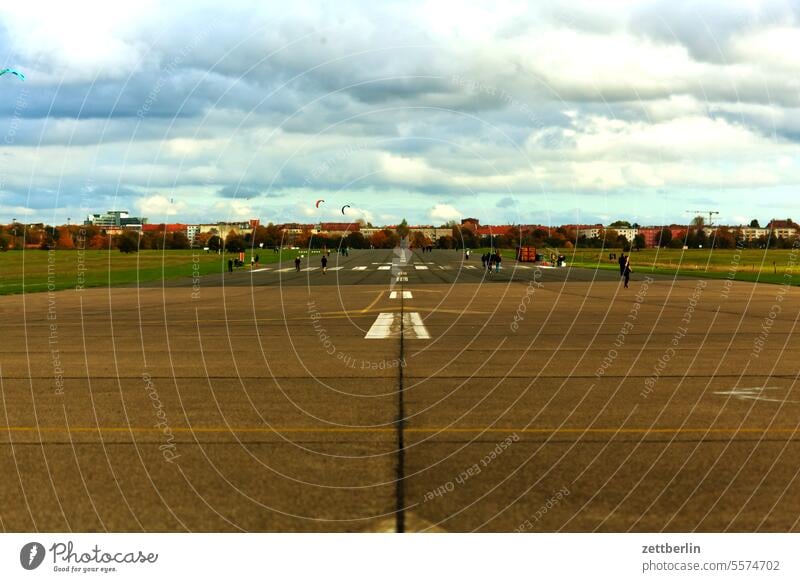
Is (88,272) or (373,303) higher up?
(373,303)

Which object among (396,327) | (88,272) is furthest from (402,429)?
(88,272)

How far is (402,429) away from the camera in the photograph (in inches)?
442

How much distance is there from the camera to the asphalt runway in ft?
25.2

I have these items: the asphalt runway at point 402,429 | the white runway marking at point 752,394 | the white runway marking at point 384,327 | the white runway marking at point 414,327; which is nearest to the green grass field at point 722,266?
the white runway marking at point 414,327

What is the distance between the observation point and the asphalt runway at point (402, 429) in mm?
7676

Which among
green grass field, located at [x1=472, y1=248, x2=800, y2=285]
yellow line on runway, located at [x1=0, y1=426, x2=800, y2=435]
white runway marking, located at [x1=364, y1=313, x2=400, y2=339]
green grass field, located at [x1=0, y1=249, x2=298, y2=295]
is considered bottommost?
green grass field, located at [x1=0, y1=249, x2=298, y2=295]

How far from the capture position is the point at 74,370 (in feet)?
55.7

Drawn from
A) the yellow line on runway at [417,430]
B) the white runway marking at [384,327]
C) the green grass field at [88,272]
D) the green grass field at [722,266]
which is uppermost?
the yellow line on runway at [417,430]

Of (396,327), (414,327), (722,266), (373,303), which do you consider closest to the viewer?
(414,327)

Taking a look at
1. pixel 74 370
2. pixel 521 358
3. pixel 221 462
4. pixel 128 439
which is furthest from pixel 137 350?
pixel 221 462

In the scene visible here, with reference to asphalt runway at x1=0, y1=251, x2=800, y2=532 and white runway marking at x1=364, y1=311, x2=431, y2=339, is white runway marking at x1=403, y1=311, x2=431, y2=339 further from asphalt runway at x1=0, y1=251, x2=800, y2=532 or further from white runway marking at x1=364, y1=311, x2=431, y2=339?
asphalt runway at x1=0, y1=251, x2=800, y2=532

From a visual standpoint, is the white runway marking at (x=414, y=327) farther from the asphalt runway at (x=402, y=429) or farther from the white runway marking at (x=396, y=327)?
the asphalt runway at (x=402, y=429)

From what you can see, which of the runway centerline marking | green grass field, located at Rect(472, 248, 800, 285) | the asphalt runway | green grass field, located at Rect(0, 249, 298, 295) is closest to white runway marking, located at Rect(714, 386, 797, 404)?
the asphalt runway

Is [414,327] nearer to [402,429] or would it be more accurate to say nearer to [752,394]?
[752,394]
